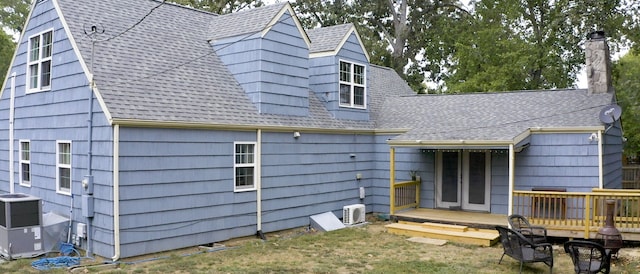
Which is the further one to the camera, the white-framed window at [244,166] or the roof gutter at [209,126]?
the white-framed window at [244,166]

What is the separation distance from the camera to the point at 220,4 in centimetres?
2650

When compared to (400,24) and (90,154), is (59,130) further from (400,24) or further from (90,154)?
(400,24)

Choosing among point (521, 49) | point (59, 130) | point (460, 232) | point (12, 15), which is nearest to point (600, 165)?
point (460, 232)

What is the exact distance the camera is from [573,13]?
48.7ft

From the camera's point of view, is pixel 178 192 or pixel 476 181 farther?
pixel 476 181

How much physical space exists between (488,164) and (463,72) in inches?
491

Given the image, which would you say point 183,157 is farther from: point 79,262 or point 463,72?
point 463,72

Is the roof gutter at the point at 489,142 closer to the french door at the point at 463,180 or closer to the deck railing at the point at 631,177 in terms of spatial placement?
the french door at the point at 463,180

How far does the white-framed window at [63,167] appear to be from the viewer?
9.39 metres

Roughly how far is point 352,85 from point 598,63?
246 inches

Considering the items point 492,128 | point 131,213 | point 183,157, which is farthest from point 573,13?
point 131,213

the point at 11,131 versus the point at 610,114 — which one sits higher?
the point at 610,114

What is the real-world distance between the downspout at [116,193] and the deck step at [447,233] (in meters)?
6.04

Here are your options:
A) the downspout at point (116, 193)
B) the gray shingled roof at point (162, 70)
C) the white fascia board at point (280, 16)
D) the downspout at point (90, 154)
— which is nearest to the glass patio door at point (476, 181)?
the gray shingled roof at point (162, 70)
